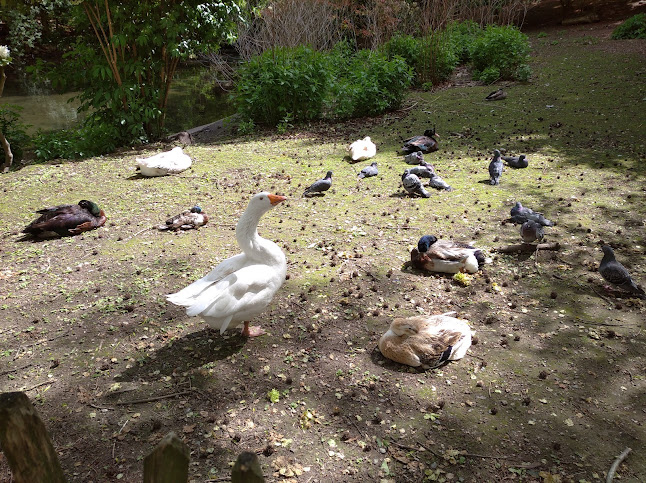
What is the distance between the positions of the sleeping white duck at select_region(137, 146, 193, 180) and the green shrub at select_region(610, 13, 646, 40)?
17644mm

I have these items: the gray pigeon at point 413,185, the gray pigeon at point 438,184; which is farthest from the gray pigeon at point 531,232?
the gray pigeon at point 438,184

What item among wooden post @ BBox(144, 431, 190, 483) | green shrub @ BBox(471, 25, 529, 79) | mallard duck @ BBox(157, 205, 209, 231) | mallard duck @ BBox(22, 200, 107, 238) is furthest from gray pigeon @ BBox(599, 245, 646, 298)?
green shrub @ BBox(471, 25, 529, 79)

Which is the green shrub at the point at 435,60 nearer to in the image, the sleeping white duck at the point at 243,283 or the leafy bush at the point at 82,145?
the leafy bush at the point at 82,145

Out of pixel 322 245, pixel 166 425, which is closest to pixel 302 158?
pixel 322 245

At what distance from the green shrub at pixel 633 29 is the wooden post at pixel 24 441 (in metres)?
21.5

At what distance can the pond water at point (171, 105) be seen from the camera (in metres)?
15.5

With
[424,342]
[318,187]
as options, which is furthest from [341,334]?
[318,187]

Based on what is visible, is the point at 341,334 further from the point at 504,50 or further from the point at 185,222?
the point at 504,50

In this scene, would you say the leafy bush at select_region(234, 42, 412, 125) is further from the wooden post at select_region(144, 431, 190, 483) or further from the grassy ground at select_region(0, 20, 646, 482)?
the wooden post at select_region(144, 431, 190, 483)

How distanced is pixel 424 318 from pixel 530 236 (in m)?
2.08

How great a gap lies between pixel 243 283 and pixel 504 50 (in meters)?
13.0

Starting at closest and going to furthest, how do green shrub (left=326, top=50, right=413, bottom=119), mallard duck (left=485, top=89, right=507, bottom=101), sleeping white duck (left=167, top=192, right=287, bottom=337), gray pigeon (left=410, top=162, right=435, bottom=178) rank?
sleeping white duck (left=167, top=192, right=287, bottom=337)
gray pigeon (left=410, top=162, right=435, bottom=178)
green shrub (left=326, top=50, right=413, bottom=119)
mallard duck (left=485, top=89, right=507, bottom=101)

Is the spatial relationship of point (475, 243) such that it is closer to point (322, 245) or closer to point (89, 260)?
point (322, 245)

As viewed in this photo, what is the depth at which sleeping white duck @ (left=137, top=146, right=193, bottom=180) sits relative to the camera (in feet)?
27.6
